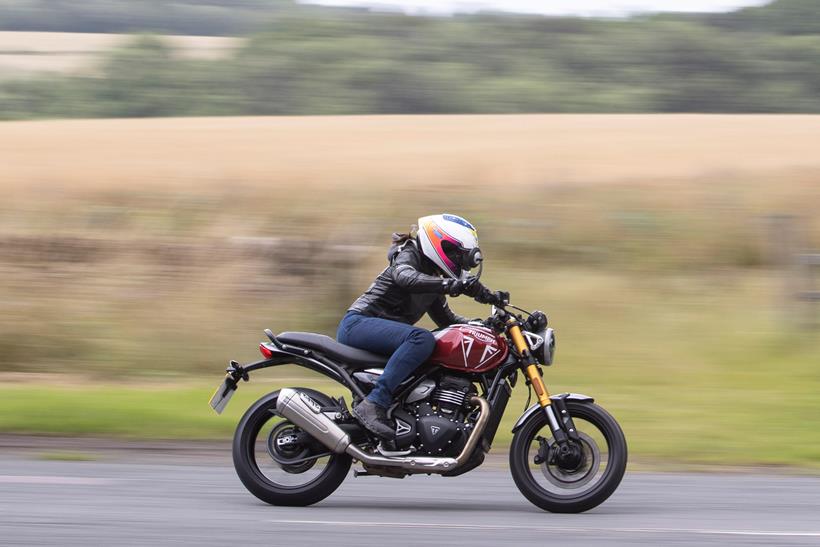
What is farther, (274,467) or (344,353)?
(274,467)

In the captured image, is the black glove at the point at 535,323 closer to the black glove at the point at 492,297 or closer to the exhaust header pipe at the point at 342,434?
the black glove at the point at 492,297

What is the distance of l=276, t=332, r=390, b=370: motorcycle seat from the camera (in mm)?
7266

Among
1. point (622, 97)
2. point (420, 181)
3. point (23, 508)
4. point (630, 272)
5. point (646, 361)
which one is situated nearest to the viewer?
point (23, 508)

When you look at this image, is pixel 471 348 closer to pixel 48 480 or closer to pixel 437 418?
pixel 437 418

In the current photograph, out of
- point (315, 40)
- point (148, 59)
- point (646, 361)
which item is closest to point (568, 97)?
point (315, 40)

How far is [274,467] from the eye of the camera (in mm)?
7414

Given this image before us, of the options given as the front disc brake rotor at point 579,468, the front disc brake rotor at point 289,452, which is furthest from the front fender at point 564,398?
the front disc brake rotor at point 289,452

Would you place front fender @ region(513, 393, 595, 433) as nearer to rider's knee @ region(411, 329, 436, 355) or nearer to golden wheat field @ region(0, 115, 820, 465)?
rider's knee @ region(411, 329, 436, 355)

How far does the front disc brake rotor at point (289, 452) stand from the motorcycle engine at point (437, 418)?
61 cm

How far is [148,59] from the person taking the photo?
33688 mm

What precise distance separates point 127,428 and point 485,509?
3.91 m

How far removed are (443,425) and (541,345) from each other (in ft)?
2.41

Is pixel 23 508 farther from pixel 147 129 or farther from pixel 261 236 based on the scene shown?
pixel 147 129

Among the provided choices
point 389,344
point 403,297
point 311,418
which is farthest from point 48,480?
point 403,297
